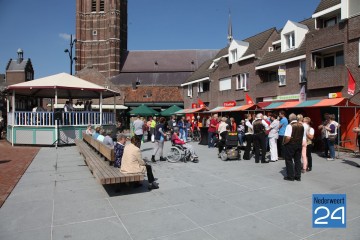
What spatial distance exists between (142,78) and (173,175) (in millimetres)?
45946

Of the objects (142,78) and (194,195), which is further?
(142,78)

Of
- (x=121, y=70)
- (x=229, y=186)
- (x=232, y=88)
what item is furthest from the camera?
(x=121, y=70)

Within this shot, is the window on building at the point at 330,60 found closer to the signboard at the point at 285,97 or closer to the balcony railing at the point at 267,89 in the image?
the signboard at the point at 285,97

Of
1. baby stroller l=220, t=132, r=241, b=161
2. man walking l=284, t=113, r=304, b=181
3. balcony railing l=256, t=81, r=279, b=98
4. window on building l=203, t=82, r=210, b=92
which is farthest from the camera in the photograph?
window on building l=203, t=82, r=210, b=92

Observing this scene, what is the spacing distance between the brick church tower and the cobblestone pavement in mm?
49835

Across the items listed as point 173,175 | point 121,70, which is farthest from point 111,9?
point 173,175

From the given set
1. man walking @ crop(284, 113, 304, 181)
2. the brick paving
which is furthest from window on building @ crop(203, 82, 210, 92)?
man walking @ crop(284, 113, 304, 181)

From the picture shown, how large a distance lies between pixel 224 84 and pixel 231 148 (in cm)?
2077

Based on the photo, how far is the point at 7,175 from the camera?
7.93 m

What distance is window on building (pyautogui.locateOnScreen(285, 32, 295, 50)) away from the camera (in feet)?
72.2

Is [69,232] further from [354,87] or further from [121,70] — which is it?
[121,70]

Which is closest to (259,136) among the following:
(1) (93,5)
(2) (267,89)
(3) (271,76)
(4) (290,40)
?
(2) (267,89)

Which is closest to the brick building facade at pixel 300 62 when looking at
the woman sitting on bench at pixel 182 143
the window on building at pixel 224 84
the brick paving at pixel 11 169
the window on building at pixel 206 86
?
the window on building at pixel 224 84

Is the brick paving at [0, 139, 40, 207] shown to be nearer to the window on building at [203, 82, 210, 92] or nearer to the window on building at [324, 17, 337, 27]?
the window on building at [324, 17, 337, 27]
